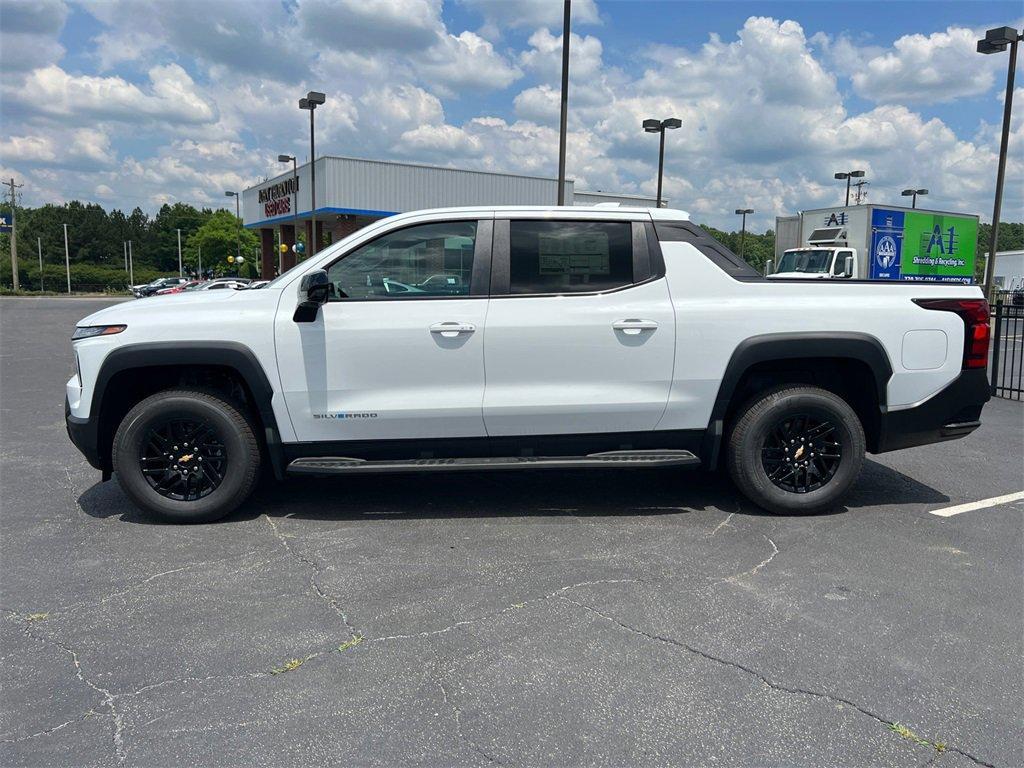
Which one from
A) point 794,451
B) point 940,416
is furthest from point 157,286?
point 940,416

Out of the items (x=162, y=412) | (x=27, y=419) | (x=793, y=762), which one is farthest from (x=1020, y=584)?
(x=27, y=419)

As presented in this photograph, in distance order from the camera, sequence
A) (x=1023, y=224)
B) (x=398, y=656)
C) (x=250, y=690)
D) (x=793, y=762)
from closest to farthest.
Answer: (x=793, y=762)
(x=250, y=690)
(x=398, y=656)
(x=1023, y=224)

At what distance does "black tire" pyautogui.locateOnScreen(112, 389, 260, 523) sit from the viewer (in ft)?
15.4

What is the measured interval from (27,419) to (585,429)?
21.7ft

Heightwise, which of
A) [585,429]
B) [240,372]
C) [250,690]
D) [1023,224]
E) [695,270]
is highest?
[1023,224]

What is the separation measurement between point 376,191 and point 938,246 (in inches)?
884

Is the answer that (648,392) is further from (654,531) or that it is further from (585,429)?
(654,531)

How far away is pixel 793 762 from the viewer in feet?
8.46

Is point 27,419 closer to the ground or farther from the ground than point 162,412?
closer to the ground

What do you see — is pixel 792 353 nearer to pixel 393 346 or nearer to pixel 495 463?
pixel 495 463

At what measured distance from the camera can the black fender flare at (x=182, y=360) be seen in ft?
15.1

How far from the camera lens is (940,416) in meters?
5.08

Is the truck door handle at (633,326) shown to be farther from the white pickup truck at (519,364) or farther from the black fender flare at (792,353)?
the black fender flare at (792,353)

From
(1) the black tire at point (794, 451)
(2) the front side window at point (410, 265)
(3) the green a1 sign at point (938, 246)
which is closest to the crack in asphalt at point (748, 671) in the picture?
(1) the black tire at point (794, 451)
